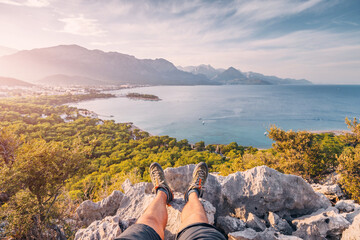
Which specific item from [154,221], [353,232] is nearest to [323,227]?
[353,232]

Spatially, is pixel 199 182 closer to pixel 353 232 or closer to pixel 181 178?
pixel 181 178

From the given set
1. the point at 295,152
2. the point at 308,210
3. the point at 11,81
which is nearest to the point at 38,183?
the point at 308,210

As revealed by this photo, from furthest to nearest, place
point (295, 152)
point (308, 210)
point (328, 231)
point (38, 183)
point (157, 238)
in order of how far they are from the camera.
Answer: point (295, 152), point (308, 210), point (38, 183), point (328, 231), point (157, 238)

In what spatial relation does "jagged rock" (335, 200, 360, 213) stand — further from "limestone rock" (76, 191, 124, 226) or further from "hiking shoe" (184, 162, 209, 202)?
"limestone rock" (76, 191, 124, 226)

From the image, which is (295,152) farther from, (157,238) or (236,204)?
(157,238)

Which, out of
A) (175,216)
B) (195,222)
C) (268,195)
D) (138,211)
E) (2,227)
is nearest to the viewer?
(195,222)

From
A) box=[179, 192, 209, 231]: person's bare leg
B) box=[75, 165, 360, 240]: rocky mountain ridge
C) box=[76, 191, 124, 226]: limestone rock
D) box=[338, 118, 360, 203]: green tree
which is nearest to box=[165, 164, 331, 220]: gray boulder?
box=[75, 165, 360, 240]: rocky mountain ridge

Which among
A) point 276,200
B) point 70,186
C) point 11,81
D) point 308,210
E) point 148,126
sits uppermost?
point 11,81
